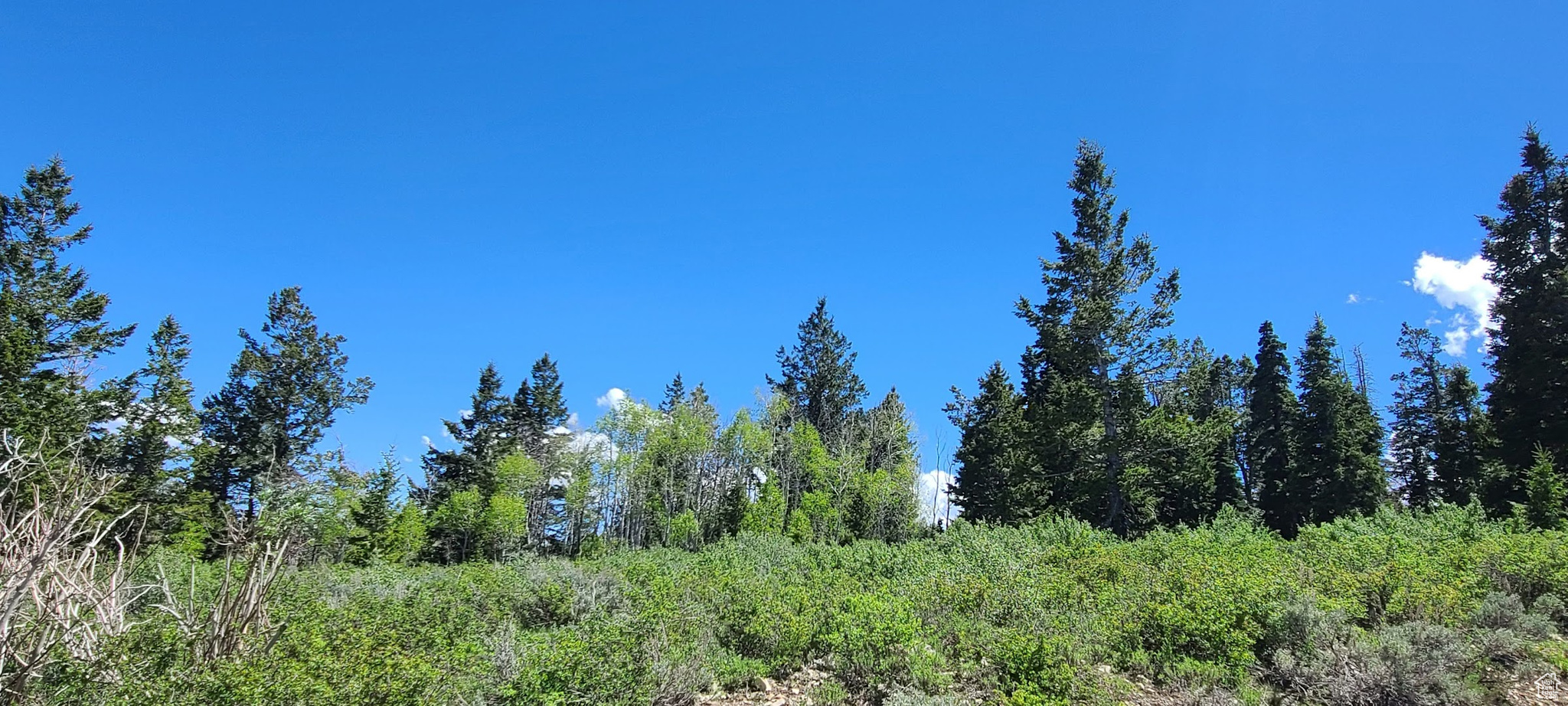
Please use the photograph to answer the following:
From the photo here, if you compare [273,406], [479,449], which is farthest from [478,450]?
[273,406]

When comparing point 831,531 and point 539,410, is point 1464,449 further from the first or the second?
point 539,410

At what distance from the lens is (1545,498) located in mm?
12344

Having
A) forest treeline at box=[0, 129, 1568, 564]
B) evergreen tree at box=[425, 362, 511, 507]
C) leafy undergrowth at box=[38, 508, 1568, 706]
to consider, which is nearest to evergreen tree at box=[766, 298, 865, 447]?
forest treeline at box=[0, 129, 1568, 564]

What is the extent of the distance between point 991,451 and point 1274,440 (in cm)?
1389

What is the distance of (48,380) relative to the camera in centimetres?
1967

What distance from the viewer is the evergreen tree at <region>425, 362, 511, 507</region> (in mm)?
37312

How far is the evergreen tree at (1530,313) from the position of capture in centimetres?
1973

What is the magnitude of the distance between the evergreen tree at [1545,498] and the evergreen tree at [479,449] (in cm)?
3864

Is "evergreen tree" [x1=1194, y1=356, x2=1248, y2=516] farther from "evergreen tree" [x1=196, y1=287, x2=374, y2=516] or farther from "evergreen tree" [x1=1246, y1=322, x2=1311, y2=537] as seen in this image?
"evergreen tree" [x1=196, y1=287, x2=374, y2=516]

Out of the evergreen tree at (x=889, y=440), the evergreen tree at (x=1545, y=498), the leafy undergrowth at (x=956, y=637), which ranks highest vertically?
the evergreen tree at (x=889, y=440)

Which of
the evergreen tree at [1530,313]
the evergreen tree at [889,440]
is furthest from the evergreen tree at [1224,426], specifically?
the evergreen tree at [889,440]

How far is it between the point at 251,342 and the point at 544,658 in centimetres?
3544

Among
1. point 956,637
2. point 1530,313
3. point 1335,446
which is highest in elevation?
point 1530,313

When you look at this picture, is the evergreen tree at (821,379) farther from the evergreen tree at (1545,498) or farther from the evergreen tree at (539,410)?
the evergreen tree at (1545,498)
